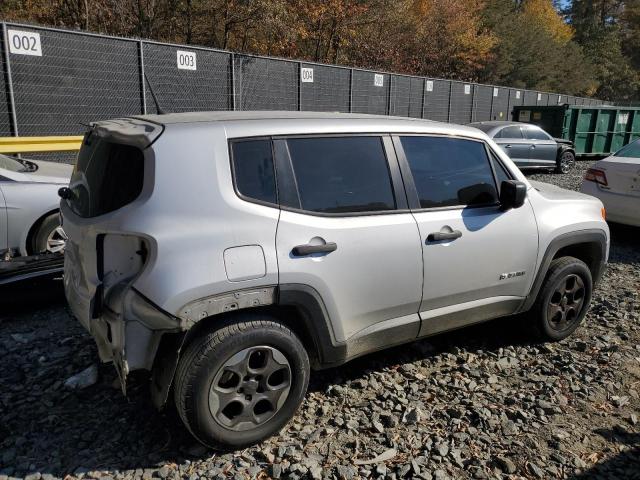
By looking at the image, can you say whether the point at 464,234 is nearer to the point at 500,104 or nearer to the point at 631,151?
the point at 631,151

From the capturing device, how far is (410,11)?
30.0 metres

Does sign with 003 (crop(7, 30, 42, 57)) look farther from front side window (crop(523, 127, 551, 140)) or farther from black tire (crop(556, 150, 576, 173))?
black tire (crop(556, 150, 576, 173))

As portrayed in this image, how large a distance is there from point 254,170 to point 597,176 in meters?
6.43

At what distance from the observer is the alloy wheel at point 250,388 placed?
269cm

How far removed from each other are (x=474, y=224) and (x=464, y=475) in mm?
1563

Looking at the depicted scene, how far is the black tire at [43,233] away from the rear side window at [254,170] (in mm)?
3453

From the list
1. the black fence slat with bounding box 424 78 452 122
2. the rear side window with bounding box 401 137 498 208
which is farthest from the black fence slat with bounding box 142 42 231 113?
the black fence slat with bounding box 424 78 452 122

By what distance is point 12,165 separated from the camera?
5.66m

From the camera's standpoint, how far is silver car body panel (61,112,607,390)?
8.23ft

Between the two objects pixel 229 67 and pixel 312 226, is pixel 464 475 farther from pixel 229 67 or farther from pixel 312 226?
pixel 229 67

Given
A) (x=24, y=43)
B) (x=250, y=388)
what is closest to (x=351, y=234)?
(x=250, y=388)

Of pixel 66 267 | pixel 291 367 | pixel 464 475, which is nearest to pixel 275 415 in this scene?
A: pixel 291 367

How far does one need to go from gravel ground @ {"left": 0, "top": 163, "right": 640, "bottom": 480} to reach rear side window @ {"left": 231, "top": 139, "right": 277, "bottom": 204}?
4.57 ft

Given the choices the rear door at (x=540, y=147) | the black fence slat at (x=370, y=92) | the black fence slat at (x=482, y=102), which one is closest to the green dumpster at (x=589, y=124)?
the rear door at (x=540, y=147)
